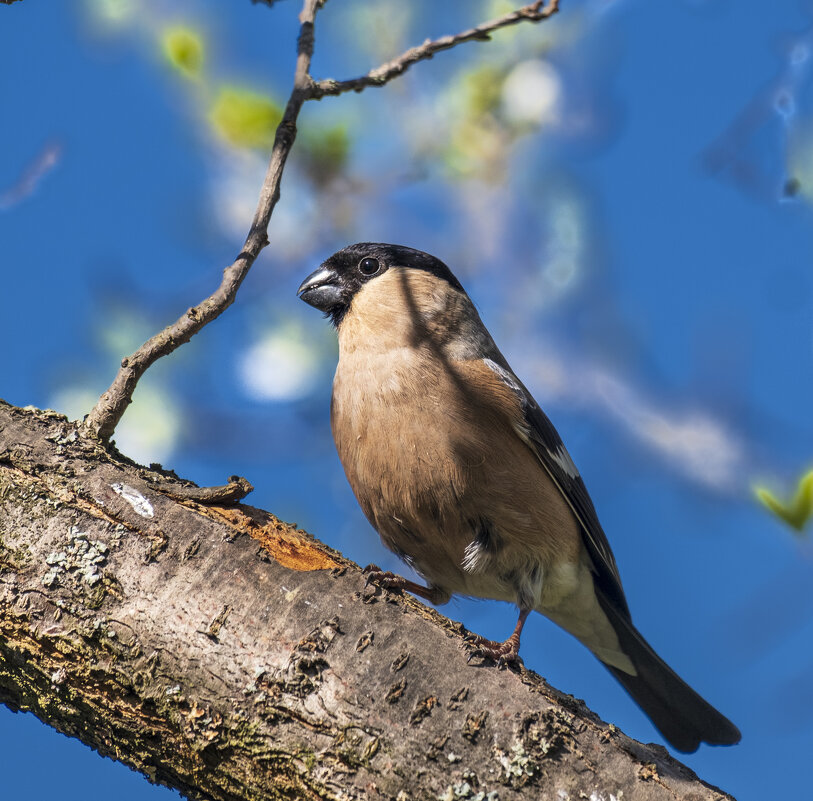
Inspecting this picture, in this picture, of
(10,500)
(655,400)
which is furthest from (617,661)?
(10,500)

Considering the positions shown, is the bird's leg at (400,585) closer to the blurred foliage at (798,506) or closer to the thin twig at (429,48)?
the blurred foliage at (798,506)

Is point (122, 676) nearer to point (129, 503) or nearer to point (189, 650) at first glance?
point (189, 650)

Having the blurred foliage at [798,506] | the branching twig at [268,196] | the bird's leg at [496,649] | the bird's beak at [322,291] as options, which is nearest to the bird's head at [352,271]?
the bird's beak at [322,291]

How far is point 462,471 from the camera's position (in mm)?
3584

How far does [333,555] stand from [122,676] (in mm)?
799

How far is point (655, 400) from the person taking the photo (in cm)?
460

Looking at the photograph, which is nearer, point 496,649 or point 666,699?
point 496,649

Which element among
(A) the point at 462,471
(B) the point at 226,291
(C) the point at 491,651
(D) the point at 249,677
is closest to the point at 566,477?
(A) the point at 462,471

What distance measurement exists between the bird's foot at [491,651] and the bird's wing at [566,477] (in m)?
1.25

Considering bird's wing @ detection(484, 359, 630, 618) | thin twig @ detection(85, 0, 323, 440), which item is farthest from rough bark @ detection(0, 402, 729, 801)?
bird's wing @ detection(484, 359, 630, 618)

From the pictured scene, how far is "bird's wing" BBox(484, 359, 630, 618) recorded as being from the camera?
4.05 meters

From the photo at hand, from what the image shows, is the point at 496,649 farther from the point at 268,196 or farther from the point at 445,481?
the point at 268,196

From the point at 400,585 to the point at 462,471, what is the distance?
0.59 m

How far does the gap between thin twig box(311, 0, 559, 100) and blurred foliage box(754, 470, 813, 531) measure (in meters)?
1.91
